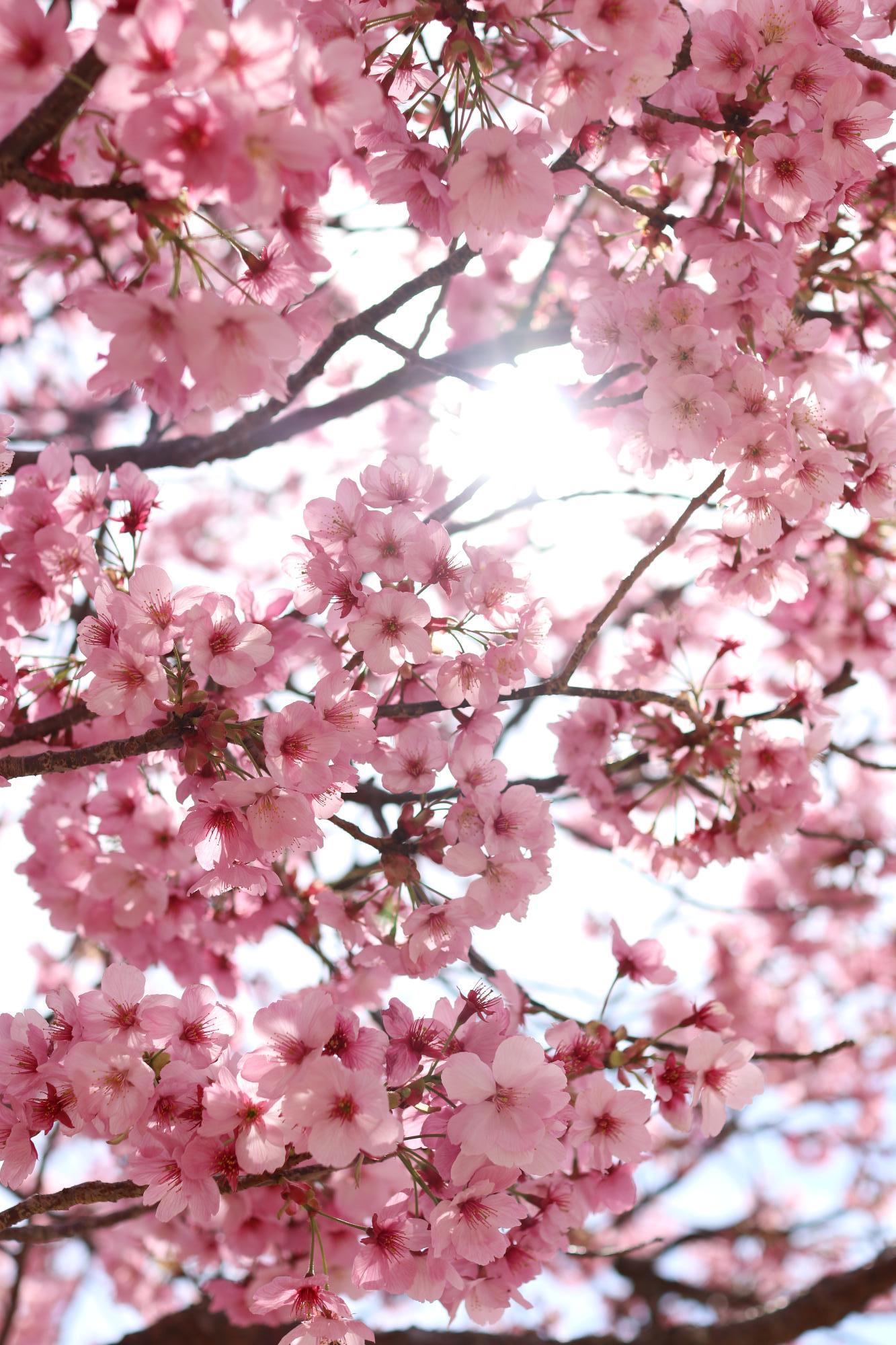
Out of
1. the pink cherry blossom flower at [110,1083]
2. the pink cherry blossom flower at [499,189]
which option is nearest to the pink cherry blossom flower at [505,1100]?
the pink cherry blossom flower at [110,1083]

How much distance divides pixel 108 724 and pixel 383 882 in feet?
2.47

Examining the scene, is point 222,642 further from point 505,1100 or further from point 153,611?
point 505,1100

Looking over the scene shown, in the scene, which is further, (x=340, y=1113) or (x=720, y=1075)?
(x=720, y=1075)

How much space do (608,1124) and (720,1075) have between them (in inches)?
10.2

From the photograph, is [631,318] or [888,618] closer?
[631,318]

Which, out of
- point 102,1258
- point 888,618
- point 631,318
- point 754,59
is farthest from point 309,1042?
point 102,1258

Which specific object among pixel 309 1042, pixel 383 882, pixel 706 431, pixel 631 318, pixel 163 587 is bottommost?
pixel 309 1042

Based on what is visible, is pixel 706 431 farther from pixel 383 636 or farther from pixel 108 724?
pixel 108 724

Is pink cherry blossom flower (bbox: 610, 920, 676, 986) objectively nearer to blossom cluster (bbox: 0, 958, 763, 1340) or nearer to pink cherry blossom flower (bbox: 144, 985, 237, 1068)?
blossom cluster (bbox: 0, 958, 763, 1340)

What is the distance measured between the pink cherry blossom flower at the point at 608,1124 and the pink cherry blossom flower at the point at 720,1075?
14cm

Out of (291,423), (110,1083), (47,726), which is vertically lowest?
(110,1083)

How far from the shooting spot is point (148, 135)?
1.12 metres

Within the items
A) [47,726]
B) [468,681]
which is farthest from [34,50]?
[47,726]

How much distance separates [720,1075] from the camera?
A: 6.41 ft
